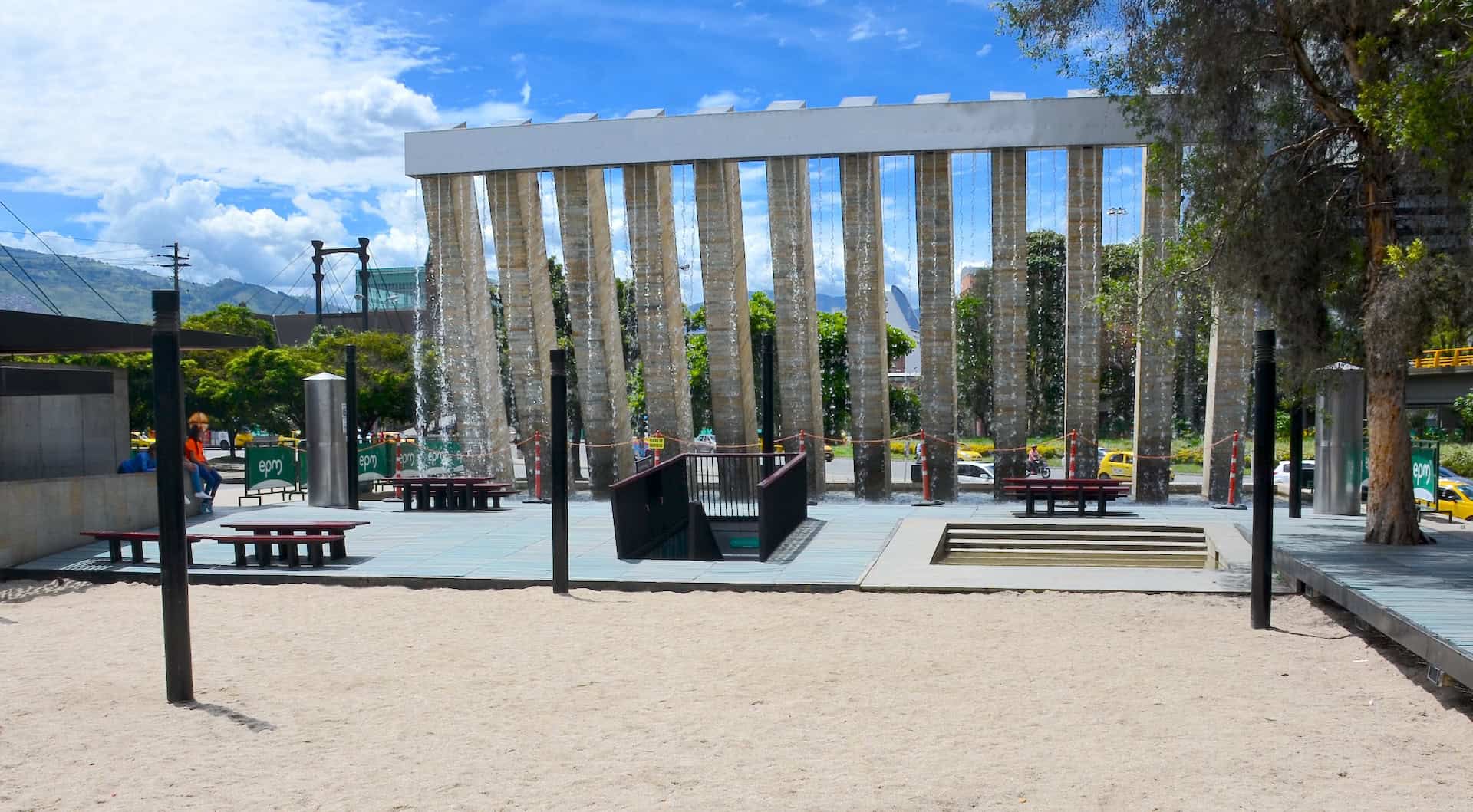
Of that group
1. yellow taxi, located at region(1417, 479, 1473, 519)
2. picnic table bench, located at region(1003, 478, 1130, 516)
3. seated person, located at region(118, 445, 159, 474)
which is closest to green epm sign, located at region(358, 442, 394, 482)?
seated person, located at region(118, 445, 159, 474)

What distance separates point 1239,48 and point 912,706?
7.60 meters

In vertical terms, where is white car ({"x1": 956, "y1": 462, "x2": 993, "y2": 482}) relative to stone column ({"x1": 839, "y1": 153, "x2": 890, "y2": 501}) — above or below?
below

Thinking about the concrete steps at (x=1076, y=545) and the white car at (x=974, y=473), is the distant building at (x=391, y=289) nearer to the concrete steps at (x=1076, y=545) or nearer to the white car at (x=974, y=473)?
the white car at (x=974, y=473)

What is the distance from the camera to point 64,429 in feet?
50.7

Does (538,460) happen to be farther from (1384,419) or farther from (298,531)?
(1384,419)

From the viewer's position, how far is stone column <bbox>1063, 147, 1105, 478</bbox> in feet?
66.2

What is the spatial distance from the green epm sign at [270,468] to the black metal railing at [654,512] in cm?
846

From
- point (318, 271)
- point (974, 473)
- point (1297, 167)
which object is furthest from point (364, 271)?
point (1297, 167)

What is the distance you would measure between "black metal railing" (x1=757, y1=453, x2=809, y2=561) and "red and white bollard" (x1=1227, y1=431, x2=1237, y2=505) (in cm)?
693

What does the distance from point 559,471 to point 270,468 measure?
39.0ft

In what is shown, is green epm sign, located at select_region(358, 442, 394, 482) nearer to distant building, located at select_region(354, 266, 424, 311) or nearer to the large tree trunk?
the large tree trunk

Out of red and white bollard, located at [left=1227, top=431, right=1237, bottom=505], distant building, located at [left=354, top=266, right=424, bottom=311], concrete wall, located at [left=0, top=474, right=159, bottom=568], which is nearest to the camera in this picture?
concrete wall, located at [left=0, top=474, right=159, bottom=568]

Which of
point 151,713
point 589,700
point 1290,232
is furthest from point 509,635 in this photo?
point 1290,232

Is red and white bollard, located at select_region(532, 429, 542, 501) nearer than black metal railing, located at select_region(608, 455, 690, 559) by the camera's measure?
No
